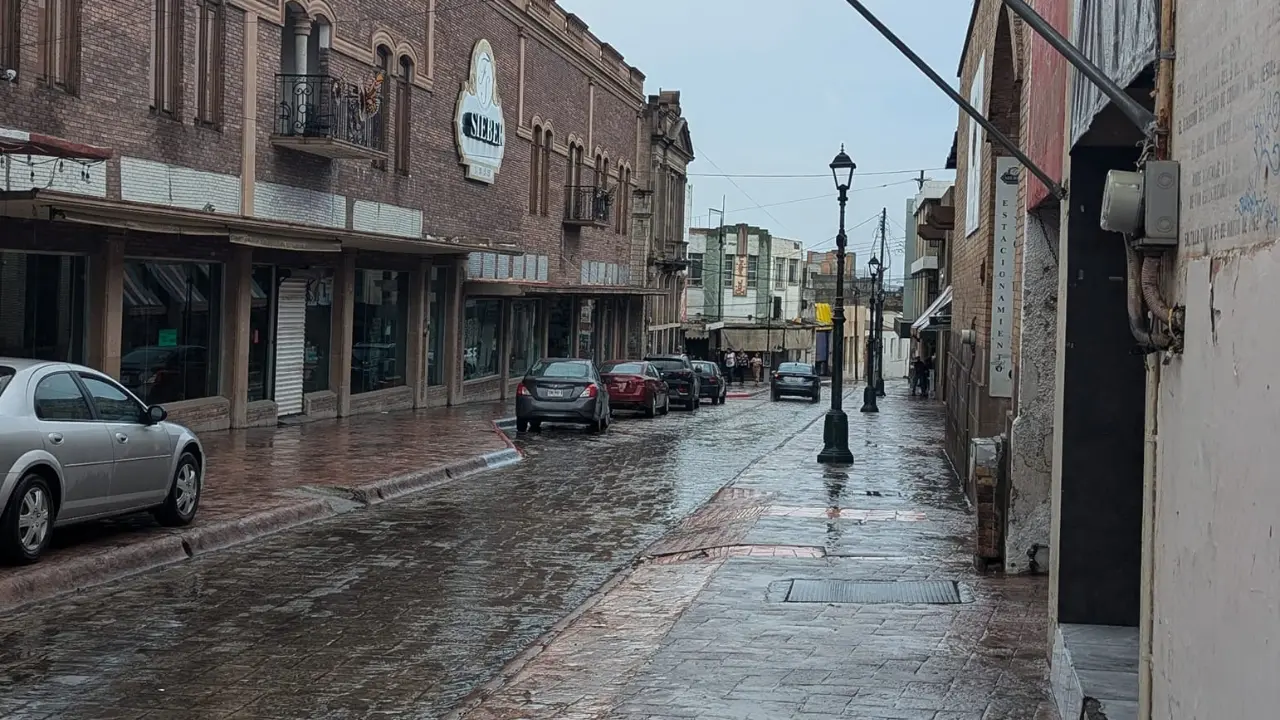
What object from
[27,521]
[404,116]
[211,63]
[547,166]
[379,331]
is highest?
[547,166]

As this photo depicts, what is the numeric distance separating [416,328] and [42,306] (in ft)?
45.0

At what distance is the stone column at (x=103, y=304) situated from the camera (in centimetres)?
1956

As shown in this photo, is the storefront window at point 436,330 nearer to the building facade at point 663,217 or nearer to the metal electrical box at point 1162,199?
the building facade at point 663,217

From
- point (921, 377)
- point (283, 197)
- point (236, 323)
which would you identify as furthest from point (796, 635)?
point (921, 377)

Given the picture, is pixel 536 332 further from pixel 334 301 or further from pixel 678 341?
pixel 678 341

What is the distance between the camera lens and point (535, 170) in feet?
137

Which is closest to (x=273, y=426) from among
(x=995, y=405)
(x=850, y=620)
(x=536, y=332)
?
(x=995, y=405)

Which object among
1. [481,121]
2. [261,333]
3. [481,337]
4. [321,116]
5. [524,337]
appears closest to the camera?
[261,333]

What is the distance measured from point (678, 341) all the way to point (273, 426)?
45535 mm

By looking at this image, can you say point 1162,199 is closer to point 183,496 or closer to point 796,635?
point 796,635

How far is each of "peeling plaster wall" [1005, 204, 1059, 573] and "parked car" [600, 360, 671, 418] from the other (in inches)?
886

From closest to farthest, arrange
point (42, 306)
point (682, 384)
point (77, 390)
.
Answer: point (77, 390) → point (42, 306) → point (682, 384)

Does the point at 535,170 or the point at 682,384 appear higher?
the point at 535,170

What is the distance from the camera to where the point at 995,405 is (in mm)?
14891
